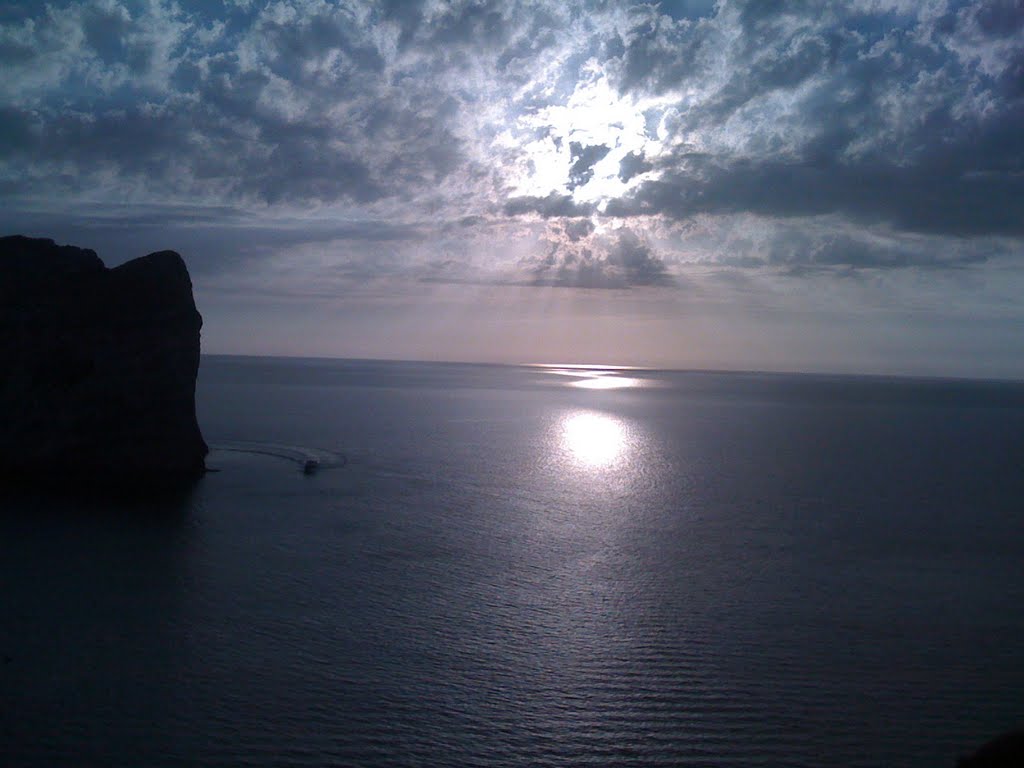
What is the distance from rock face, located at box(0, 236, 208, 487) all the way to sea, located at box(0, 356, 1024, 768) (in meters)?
4.05

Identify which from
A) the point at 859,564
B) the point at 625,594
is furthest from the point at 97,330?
the point at 859,564

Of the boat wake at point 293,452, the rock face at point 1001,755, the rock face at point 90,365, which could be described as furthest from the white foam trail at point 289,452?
the rock face at point 1001,755

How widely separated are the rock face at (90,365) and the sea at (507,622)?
4050mm

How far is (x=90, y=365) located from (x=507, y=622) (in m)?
37.6

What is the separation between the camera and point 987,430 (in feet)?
402

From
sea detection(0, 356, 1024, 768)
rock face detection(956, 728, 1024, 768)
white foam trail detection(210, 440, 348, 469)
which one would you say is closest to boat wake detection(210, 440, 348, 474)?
→ white foam trail detection(210, 440, 348, 469)

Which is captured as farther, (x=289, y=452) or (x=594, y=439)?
(x=594, y=439)

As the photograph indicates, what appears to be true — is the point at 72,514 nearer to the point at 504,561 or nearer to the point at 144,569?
the point at 144,569

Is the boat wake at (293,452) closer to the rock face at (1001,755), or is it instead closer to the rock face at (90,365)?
the rock face at (90,365)

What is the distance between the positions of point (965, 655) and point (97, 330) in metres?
52.3

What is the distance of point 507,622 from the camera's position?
30.5 meters

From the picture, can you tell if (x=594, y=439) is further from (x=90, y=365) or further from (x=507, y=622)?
(x=507, y=622)

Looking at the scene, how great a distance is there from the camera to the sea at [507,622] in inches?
857

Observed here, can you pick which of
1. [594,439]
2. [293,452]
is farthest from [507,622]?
[594,439]
